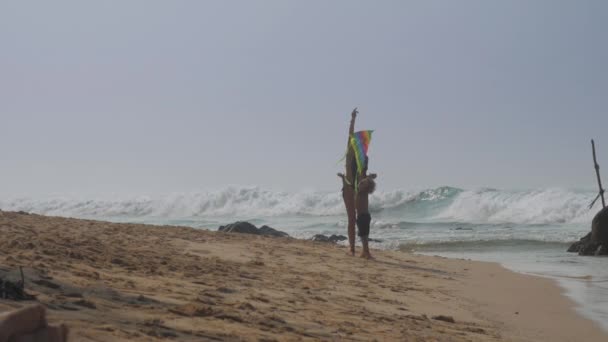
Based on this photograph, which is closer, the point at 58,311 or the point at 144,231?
the point at 58,311

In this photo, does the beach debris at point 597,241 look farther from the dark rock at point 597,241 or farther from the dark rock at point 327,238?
the dark rock at point 327,238

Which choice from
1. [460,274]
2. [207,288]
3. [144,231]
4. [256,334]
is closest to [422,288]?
[460,274]

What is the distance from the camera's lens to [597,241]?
1129 cm

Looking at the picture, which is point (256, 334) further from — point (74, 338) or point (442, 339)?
point (442, 339)

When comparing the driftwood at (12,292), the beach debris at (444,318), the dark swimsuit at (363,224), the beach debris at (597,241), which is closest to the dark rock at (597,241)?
the beach debris at (597,241)

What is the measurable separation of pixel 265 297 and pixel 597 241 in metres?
8.91

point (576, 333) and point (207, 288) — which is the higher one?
point (207, 288)

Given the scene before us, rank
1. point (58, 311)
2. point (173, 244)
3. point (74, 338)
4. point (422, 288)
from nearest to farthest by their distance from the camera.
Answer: point (74, 338)
point (58, 311)
point (422, 288)
point (173, 244)

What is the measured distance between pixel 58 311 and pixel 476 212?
29.7 meters

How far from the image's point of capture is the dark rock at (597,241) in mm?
11094

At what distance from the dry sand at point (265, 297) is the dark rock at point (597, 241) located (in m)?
3.81

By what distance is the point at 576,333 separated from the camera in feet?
13.8

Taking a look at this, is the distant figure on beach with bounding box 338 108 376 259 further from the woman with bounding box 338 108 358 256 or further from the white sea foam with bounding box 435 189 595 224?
the white sea foam with bounding box 435 189 595 224

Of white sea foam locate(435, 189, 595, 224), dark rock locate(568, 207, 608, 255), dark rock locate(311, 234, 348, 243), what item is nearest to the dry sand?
dark rock locate(568, 207, 608, 255)
